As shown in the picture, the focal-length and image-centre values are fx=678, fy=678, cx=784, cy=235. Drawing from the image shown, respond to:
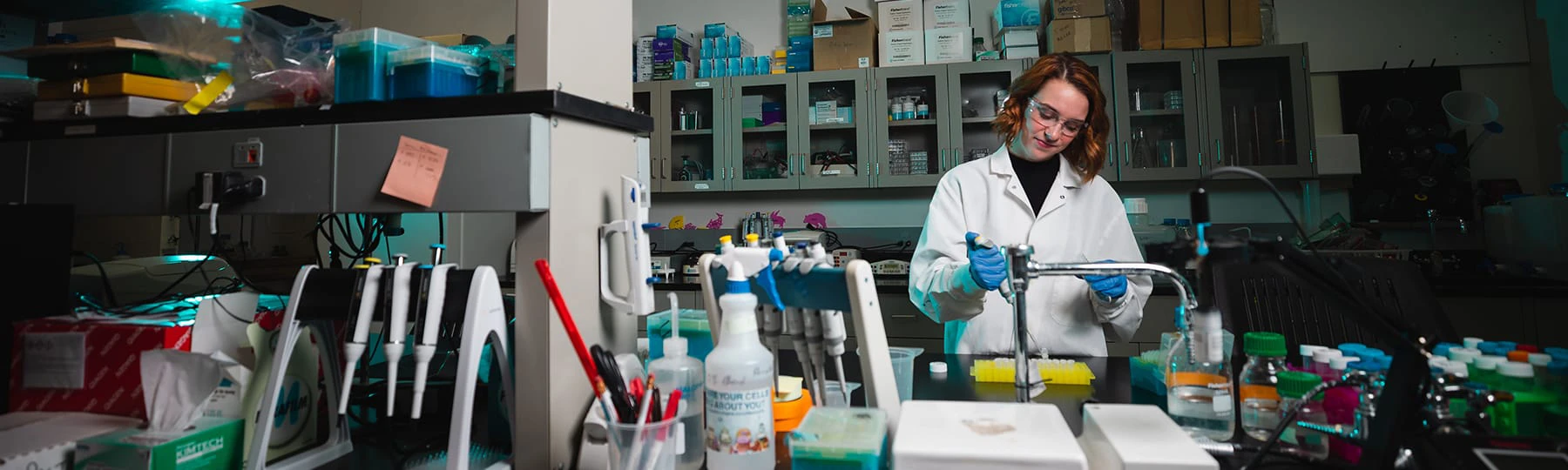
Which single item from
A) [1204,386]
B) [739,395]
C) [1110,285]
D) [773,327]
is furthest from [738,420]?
[1110,285]

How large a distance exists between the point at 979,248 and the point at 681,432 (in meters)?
0.71

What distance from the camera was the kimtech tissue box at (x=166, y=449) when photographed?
0.80 m

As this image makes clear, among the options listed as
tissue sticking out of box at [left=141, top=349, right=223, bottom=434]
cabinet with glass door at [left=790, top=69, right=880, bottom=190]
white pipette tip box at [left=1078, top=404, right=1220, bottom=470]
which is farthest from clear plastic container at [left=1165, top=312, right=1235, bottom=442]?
cabinet with glass door at [left=790, top=69, right=880, bottom=190]

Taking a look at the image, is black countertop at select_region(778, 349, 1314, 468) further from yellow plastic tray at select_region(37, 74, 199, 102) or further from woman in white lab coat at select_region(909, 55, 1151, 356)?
yellow plastic tray at select_region(37, 74, 199, 102)

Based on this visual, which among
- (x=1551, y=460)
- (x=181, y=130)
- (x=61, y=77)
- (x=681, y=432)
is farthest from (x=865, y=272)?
(x=61, y=77)

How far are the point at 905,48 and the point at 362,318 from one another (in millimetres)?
2898

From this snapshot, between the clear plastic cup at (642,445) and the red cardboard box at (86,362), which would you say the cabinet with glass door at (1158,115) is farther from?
the red cardboard box at (86,362)

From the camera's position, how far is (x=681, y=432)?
0.77 metres

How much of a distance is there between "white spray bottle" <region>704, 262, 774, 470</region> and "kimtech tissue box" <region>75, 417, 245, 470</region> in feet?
2.12

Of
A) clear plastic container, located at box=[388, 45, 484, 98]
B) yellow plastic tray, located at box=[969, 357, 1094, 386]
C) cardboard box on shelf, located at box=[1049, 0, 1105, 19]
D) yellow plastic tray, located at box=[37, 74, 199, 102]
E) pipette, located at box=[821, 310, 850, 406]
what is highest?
cardboard box on shelf, located at box=[1049, 0, 1105, 19]

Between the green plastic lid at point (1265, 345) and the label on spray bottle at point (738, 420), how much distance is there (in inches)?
26.2

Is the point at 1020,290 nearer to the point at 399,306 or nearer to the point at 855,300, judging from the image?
the point at 855,300

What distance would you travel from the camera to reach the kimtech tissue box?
0.80 metres

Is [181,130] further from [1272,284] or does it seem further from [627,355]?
[1272,284]
